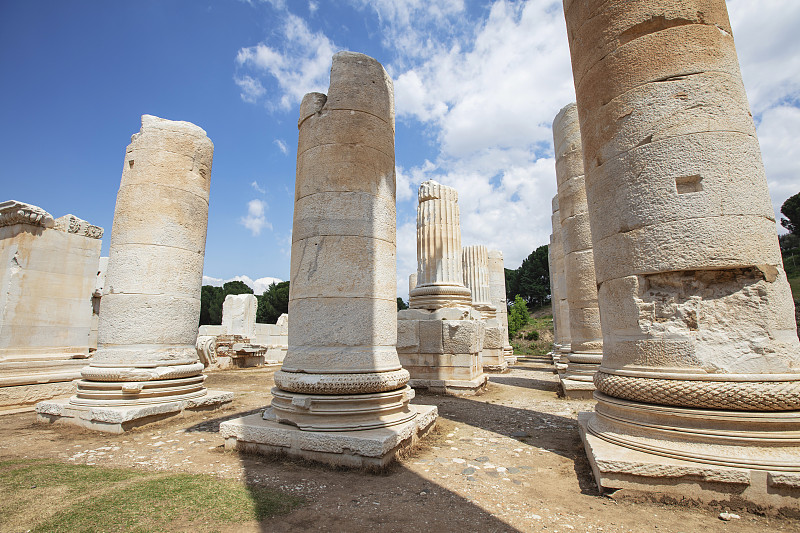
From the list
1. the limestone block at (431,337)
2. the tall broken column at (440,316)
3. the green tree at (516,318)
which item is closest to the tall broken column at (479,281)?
the tall broken column at (440,316)

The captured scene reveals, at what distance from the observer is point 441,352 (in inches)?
378

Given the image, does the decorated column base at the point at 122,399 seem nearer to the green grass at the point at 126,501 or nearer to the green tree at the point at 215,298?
the green grass at the point at 126,501

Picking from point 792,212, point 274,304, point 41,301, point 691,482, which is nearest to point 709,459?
point 691,482

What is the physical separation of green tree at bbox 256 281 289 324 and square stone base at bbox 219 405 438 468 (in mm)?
45120

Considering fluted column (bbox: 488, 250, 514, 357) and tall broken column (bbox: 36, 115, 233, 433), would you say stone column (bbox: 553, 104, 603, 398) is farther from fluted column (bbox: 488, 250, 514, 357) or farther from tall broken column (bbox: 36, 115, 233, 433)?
fluted column (bbox: 488, 250, 514, 357)

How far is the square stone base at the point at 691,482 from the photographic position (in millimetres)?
2992

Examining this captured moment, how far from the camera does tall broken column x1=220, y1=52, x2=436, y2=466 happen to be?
4.77 m

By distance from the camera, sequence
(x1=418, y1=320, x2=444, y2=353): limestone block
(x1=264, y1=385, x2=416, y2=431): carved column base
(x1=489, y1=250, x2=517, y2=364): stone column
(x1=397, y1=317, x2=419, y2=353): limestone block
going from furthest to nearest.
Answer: (x1=489, y1=250, x2=517, y2=364): stone column → (x1=397, y1=317, x2=419, y2=353): limestone block → (x1=418, y1=320, x2=444, y2=353): limestone block → (x1=264, y1=385, x2=416, y2=431): carved column base

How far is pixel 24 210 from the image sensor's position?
826 cm

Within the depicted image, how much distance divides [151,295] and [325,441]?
14.5 feet

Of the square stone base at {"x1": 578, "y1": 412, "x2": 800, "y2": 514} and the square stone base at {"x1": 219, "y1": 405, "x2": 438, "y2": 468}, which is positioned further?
the square stone base at {"x1": 219, "y1": 405, "x2": 438, "y2": 468}

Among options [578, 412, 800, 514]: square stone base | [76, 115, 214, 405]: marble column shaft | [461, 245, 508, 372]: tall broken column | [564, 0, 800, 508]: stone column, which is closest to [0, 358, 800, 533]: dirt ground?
[578, 412, 800, 514]: square stone base

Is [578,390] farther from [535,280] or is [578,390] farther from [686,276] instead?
[535,280]

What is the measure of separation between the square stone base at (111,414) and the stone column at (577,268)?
7.32 meters
